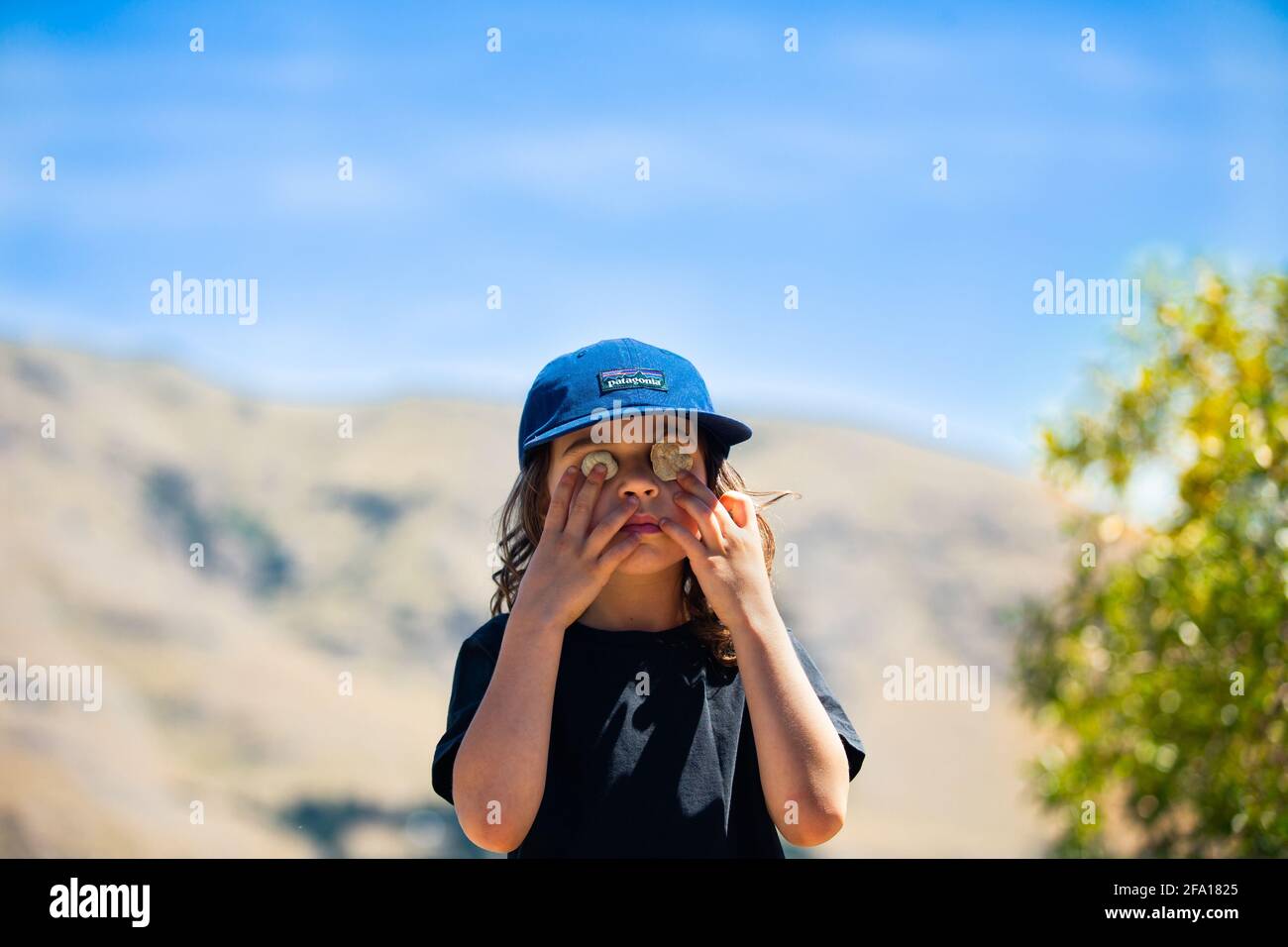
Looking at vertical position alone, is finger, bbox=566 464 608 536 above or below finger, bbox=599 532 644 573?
above

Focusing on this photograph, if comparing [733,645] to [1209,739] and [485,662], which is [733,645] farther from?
[1209,739]

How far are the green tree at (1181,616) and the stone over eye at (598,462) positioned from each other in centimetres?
276

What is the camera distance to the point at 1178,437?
4508 mm

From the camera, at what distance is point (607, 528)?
1967mm

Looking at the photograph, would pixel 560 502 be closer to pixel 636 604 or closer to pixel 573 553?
pixel 573 553

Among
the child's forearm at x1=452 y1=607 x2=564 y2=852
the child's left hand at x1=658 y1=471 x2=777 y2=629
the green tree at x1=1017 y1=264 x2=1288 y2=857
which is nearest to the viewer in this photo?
the child's forearm at x1=452 y1=607 x2=564 y2=852

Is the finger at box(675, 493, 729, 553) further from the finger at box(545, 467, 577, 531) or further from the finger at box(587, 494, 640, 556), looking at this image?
the finger at box(545, 467, 577, 531)

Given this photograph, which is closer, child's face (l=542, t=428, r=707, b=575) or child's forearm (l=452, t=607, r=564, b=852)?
child's forearm (l=452, t=607, r=564, b=852)

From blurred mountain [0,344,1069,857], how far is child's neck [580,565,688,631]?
57.5ft

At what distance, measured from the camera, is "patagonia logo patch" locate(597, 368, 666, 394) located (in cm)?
206

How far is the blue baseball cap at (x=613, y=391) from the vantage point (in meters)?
2.04

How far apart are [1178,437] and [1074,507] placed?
0.58 m

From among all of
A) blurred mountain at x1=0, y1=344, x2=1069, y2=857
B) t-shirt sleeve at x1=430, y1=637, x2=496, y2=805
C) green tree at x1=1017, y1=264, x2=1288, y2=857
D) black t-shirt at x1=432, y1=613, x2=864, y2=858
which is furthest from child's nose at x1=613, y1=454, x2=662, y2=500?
blurred mountain at x1=0, y1=344, x2=1069, y2=857
